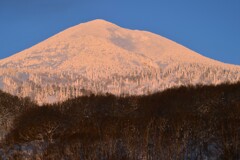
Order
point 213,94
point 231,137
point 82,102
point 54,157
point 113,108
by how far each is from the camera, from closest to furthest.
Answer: point 54,157 → point 231,137 → point 213,94 → point 113,108 → point 82,102

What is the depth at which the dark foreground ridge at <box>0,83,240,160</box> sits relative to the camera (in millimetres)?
19922

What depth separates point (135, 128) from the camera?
24.7 meters

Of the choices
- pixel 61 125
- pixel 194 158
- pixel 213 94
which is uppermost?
pixel 213 94

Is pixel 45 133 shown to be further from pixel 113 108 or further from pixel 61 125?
pixel 113 108

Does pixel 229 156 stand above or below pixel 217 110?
below

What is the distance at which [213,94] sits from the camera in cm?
3731

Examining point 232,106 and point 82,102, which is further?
point 82,102

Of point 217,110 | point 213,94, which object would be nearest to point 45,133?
point 217,110

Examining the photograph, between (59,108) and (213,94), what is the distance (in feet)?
59.2

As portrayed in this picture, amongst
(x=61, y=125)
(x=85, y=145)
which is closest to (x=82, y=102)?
(x=61, y=125)

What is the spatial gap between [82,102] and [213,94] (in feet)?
57.0

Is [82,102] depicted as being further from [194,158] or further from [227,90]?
[194,158]

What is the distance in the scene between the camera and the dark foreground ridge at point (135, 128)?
19.9 metres

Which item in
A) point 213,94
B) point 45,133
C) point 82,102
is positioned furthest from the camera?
point 82,102
